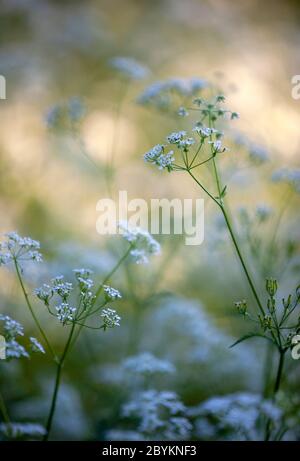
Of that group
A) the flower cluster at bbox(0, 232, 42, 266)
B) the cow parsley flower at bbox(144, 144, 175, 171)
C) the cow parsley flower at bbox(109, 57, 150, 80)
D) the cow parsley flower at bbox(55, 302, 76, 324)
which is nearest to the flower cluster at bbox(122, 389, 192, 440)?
the cow parsley flower at bbox(55, 302, 76, 324)

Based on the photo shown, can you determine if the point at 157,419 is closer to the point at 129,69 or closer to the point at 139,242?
the point at 139,242

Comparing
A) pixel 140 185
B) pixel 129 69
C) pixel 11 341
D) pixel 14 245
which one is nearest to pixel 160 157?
pixel 14 245

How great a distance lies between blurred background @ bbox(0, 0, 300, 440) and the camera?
9.84 feet

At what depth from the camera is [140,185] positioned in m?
4.64

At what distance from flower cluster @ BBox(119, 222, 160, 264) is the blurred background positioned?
0.69 metres

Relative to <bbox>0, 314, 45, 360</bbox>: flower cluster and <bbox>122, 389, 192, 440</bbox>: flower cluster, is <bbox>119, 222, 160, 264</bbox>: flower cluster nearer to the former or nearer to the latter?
<bbox>0, 314, 45, 360</bbox>: flower cluster

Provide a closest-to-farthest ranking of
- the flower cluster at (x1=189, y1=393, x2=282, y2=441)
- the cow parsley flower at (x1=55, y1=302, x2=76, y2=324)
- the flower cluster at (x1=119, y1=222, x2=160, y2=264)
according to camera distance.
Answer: the cow parsley flower at (x1=55, y1=302, x2=76, y2=324) < the flower cluster at (x1=119, y1=222, x2=160, y2=264) < the flower cluster at (x1=189, y1=393, x2=282, y2=441)

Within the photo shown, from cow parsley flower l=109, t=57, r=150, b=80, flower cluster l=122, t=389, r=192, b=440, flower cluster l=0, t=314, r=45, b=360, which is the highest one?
cow parsley flower l=109, t=57, r=150, b=80

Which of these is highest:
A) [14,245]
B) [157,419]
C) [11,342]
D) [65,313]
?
[14,245]

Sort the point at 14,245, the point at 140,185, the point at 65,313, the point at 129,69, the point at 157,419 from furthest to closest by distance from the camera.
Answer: the point at 140,185 < the point at 129,69 < the point at 157,419 < the point at 14,245 < the point at 65,313

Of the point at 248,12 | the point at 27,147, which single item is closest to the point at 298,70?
the point at 248,12

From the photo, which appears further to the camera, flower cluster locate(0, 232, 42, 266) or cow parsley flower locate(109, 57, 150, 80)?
cow parsley flower locate(109, 57, 150, 80)

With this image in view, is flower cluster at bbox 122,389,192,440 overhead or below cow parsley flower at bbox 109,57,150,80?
below

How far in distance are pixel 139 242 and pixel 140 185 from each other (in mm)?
2627
